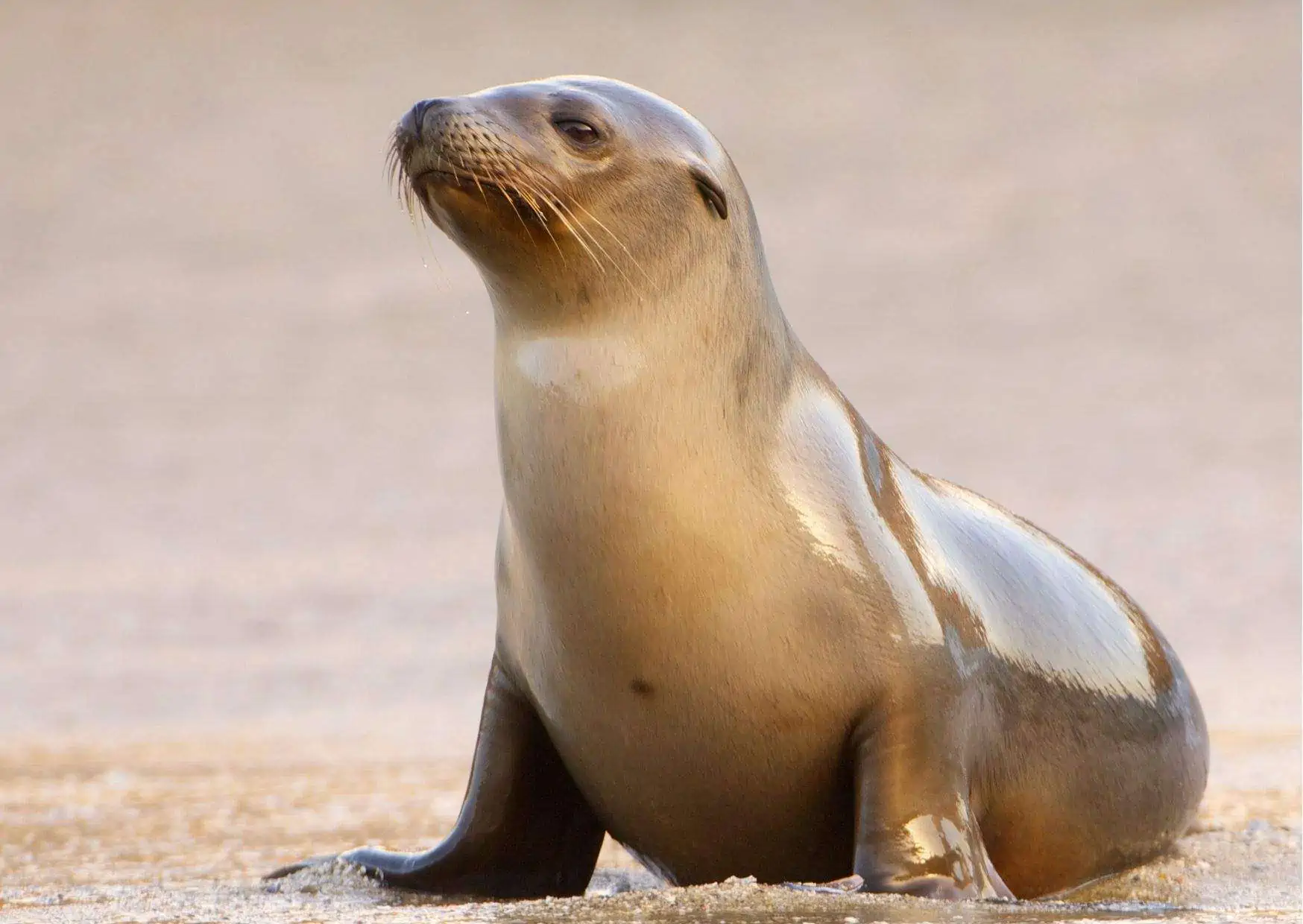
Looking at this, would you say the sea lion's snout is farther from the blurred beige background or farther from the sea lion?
the blurred beige background

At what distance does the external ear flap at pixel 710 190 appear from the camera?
148 inches

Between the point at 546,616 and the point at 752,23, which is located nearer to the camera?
the point at 546,616

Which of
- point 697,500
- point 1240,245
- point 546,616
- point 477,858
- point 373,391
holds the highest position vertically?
point 697,500

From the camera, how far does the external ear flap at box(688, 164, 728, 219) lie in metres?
3.75

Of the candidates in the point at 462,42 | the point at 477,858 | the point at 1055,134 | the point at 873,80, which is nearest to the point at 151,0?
the point at 462,42

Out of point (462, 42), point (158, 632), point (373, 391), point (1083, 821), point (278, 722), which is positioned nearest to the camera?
point (1083, 821)

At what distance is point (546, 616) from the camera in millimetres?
3723

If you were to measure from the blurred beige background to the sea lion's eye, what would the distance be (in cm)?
802

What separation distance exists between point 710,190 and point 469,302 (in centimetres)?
1808

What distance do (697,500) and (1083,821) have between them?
112 centimetres

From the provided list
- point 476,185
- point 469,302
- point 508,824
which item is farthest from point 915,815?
point 469,302

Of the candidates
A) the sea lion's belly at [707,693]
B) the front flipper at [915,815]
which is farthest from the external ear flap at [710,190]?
the front flipper at [915,815]

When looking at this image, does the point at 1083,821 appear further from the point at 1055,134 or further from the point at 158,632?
the point at 1055,134

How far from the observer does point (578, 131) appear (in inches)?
144
